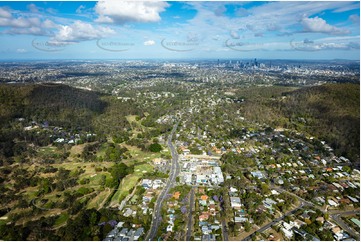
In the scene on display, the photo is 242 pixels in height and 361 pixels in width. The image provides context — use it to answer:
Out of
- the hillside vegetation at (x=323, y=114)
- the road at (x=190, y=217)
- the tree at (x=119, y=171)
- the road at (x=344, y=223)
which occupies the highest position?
the hillside vegetation at (x=323, y=114)

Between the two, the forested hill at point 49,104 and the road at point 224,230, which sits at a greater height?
the forested hill at point 49,104

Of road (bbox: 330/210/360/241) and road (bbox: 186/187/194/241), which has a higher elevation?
road (bbox: 186/187/194/241)

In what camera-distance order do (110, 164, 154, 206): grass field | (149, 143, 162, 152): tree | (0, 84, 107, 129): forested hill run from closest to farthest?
(110, 164, 154, 206): grass field → (149, 143, 162, 152): tree → (0, 84, 107, 129): forested hill

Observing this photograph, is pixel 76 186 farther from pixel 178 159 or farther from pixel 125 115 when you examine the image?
pixel 125 115

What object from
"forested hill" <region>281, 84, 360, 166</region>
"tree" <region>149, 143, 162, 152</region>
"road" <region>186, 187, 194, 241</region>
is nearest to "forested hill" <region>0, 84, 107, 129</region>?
"tree" <region>149, 143, 162, 152</region>

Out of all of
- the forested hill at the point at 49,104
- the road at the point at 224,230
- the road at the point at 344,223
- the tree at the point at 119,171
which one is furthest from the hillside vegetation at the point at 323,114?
the forested hill at the point at 49,104

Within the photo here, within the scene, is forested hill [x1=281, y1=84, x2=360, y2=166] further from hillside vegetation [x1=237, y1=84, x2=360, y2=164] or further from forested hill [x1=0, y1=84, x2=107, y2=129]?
forested hill [x1=0, y1=84, x2=107, y2=129]

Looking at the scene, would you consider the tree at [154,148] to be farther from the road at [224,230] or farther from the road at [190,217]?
the road at [224,230]

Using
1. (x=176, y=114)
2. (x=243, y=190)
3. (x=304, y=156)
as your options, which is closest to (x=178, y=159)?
(x=243, y=190)
